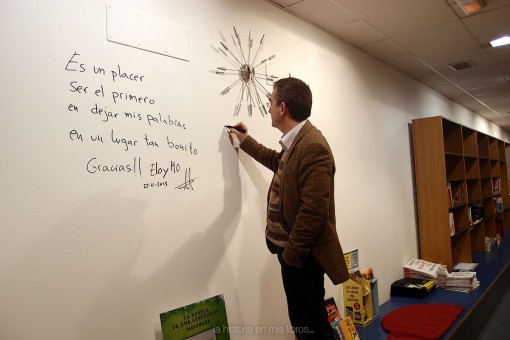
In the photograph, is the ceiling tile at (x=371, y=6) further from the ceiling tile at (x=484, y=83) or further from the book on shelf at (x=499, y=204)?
the book on shelf at (x=499, y=204)

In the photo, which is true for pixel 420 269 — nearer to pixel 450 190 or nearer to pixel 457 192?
pixel 450 190

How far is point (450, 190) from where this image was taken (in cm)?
386

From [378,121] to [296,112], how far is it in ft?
6.34

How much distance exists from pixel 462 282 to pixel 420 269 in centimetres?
36

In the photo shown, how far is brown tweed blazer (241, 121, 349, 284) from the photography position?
1401 mm

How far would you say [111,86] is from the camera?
1428 mm

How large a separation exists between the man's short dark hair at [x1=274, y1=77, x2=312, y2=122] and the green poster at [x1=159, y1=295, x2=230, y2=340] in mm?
966

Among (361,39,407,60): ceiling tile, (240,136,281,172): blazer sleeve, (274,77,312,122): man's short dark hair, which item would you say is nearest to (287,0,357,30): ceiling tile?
(361,39,407,60): ceiling tile

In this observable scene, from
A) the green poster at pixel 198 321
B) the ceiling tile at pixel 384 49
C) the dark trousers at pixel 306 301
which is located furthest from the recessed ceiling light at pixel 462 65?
the green poster at pixel 198 321

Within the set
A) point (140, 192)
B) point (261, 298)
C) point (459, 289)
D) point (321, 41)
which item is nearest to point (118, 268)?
point (140, 192)

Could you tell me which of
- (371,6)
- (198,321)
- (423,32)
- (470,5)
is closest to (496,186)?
(423,32)

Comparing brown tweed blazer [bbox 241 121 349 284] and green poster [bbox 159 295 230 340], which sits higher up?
brown tweed blazer [bbox 241 121 349 284]

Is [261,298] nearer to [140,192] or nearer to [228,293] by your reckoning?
[228,293]

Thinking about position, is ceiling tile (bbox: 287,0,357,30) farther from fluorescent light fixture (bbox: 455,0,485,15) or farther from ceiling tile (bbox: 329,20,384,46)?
fluorescent light fixture (bbox: 455,0,485,15)
